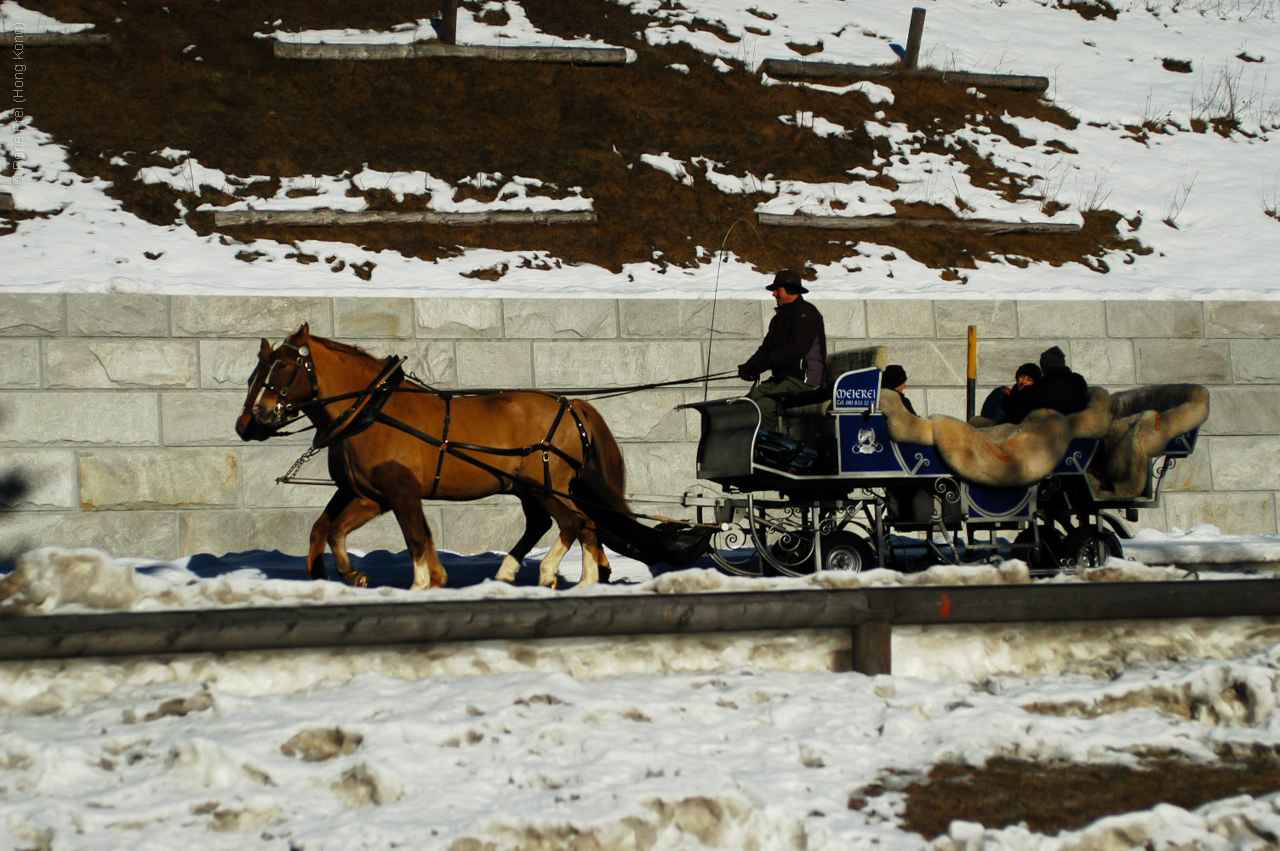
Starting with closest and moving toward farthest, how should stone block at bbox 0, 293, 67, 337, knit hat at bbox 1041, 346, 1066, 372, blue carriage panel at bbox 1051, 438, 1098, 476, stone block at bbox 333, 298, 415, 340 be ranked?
blue carriage panel at bbox 1051, 438, 1098, 476, knit hat at bbox 1041, 346, 1066, 372, stone block at bbox 0, 293, 67, 337, stone block at bbox 333, 298, 415, 340

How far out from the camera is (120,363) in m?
11.6

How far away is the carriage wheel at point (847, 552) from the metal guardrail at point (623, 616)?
3899 millimetres

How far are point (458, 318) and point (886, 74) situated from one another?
8894mm

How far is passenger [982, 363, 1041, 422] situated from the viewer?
9891 mm

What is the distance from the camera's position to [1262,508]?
13.4m

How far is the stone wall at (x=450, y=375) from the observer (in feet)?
37.5

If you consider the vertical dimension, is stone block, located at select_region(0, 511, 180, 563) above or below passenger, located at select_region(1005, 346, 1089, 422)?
below

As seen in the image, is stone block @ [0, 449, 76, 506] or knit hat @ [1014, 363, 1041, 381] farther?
stone block @ [0, 449, 76, 506]

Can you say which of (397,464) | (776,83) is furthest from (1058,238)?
(397,464)

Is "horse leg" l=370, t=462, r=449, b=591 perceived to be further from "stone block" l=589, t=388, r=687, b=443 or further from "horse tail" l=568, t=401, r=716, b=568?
"stone block" l=589, t=388, r=687, b=443

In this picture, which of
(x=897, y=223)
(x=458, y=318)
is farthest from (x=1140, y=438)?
(x=458, y=318)

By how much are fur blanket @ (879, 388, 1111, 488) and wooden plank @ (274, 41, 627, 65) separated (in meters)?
9.74

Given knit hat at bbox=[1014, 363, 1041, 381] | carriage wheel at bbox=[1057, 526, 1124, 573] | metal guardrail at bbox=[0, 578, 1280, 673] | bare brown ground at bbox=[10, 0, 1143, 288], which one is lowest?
carriage wheel at bbox=[1057, 526, 1124, 573]

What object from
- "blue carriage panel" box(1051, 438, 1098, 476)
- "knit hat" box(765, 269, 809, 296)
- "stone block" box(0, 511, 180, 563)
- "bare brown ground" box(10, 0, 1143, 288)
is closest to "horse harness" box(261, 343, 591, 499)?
"knit hat" box(765, 269, 809, 296)
